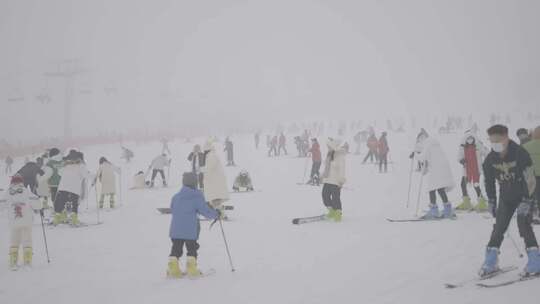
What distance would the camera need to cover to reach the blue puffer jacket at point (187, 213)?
21.9 ft

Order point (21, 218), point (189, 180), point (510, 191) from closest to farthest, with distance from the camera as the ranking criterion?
1. point (510, 191)
2. point (189, 180)
3. point (21, 218)

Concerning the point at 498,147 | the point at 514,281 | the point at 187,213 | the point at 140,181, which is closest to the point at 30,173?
the point at 140,181

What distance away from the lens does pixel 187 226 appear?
6703 mm

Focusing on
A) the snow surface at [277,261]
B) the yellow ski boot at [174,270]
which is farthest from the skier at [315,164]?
the yellow ski boot at [174,270]

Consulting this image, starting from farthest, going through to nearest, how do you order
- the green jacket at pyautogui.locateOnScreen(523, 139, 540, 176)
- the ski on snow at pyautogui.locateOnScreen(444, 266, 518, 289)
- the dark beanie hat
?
the green jacket at pyautogui.locateOnScreen(523, 139, 540, 176) → the dark beanie hat → the ski on snow at pyautogui.locateOnScreen(444, 266, 518, 289)

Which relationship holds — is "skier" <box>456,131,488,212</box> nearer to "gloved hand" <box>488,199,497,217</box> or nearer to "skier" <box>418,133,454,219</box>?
"skier" <box>418,133,454,219</box>

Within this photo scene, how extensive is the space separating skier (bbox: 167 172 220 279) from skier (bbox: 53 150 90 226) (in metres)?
5.94

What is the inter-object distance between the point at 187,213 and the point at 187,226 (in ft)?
0.66

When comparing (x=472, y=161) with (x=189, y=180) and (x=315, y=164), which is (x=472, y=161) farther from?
(x=315, y=164)

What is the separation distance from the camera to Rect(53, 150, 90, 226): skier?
11.5 m

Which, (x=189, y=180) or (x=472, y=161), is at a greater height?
(x=472, y=161)

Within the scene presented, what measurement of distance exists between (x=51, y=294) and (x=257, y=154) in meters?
29.2

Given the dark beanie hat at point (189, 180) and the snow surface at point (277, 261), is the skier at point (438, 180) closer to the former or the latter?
the snow surface at point (277, 261)

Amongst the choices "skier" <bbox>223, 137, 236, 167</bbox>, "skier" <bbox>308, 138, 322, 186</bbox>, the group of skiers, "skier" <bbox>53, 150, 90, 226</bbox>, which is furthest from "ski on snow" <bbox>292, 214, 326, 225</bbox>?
"skier" <bbox>223, 137, 236, 167</bbox>
